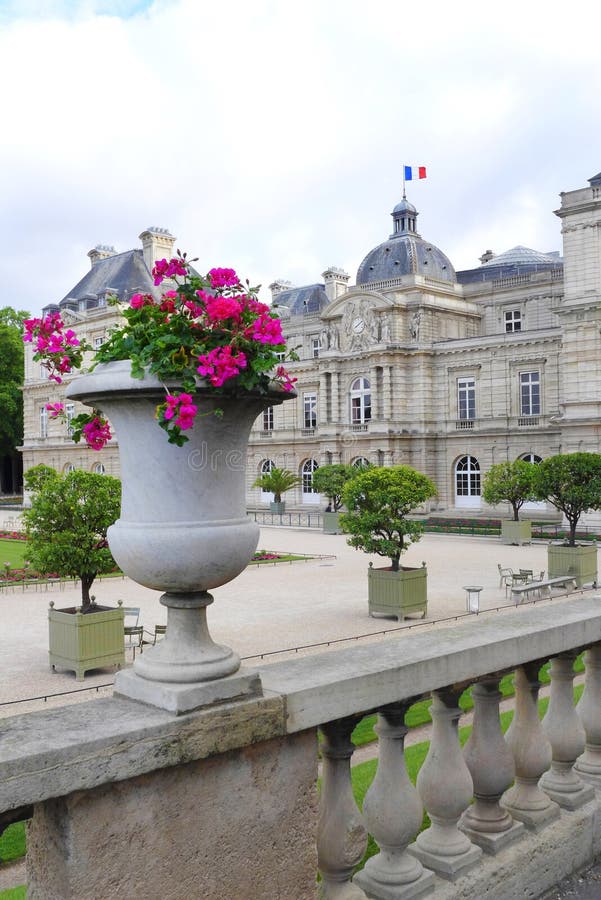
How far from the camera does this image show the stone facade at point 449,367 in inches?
1502

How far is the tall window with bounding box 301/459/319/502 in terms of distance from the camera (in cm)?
5328

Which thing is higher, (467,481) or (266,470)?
(266,470)

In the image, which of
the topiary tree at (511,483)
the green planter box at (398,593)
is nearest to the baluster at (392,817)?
the green planter box at (398,593)

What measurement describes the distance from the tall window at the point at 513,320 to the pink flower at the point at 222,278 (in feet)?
171

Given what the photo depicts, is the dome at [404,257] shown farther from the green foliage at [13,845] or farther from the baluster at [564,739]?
the baluster at [564,739]

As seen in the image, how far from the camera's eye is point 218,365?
2912 mm

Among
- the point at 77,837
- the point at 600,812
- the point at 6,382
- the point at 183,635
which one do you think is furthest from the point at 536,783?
the point at 6,382

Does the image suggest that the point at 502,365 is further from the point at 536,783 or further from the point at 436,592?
the point at 536,783

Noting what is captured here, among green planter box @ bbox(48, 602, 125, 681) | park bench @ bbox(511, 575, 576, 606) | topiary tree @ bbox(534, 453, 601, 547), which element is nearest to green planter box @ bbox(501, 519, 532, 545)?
topiary tree @ bbox(534, 453, 601, 547)

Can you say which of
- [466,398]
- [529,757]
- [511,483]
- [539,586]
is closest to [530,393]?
[466,398]

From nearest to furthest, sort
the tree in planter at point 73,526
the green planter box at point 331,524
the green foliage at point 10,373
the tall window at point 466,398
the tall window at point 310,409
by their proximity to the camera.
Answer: the tree in planter at point 73,526, the green planter box at point 331,524, the tall window at point 466,398, the tall window at point 310,409, the green foliage at point 10,373

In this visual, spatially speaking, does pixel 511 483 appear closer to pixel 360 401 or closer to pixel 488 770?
pixel 360 401

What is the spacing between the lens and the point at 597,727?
4.45 meters

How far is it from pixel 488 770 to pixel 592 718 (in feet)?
3.11
